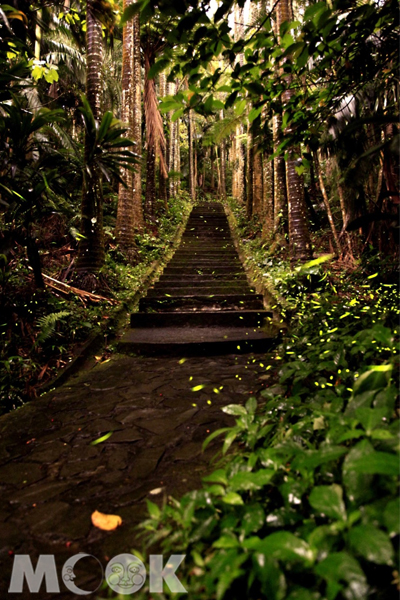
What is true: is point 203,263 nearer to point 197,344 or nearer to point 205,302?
point 205,302

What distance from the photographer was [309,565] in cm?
84

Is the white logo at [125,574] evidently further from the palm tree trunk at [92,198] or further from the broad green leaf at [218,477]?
the palm tree trunk at [92,198]

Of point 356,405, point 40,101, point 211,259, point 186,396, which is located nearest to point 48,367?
point 186,396

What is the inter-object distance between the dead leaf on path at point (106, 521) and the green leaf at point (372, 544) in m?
1.11

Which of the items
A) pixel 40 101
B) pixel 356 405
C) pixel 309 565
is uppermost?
pixel 40 101

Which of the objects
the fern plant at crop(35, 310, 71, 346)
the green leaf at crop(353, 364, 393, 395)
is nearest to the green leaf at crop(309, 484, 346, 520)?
the green leaf at crop(353, 364, 393, 395)

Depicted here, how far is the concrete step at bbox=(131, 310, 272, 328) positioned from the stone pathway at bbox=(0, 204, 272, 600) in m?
0.15

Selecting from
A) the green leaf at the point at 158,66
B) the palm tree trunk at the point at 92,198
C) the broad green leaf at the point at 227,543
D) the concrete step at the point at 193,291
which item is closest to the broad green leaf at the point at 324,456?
the broad green leaf at the point at 227,543

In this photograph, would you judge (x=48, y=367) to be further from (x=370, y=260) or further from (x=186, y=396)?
(x=370, y=260)

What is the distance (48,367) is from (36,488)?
1.91 meters

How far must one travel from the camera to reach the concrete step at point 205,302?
5.77 m

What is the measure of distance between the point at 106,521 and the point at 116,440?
78 cm

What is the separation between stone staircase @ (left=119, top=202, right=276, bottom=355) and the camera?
4.40m

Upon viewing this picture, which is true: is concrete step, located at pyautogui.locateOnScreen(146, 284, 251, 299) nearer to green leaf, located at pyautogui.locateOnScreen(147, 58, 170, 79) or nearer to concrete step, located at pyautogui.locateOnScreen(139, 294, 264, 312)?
concrete step, located at pyautogui.locateOnScreen(139, 294, 264, 312)
